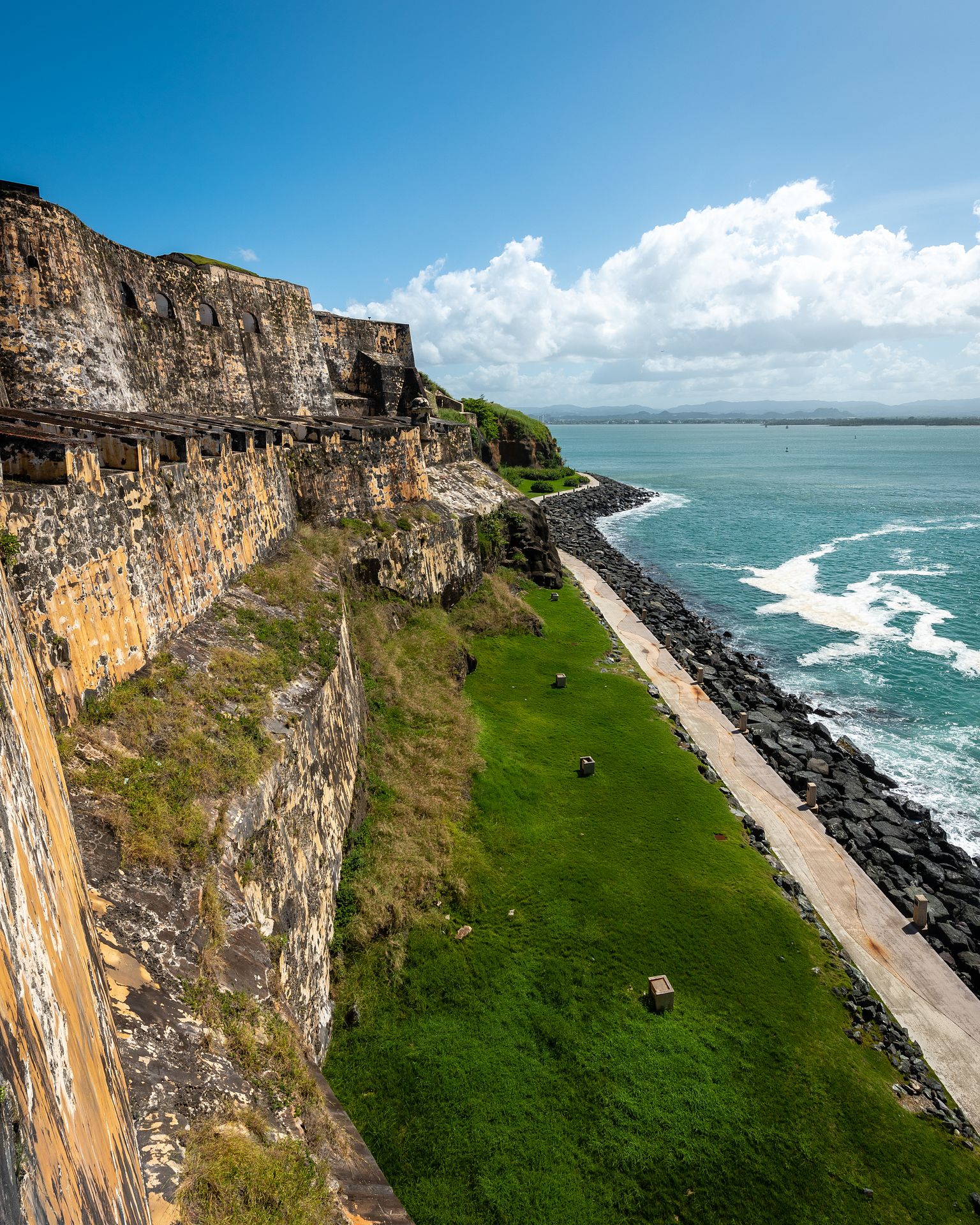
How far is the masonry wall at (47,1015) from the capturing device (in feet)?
8.42

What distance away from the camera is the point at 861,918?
53.5 ft

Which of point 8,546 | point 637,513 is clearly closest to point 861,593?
point 637,513

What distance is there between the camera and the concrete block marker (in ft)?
41.2

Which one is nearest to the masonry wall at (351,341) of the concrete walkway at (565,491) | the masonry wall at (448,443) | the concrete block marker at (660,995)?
the masonry wall at (448,443)

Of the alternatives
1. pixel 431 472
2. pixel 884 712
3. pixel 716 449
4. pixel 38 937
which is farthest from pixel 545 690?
pixel 716 449

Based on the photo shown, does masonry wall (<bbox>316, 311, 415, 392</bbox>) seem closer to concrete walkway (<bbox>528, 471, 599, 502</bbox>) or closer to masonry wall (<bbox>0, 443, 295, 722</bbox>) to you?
masonry wall (<bbox>0, 443, 295, 722</bbox>)

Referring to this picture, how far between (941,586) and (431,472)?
37.0 m

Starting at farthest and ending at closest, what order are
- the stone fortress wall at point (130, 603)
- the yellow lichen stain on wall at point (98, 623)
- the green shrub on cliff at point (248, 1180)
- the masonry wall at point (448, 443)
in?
the masonry wall at point (448, 443) → the yellow lichen stain on wall at point (98, 623) → the green shrub on cliff at point (248, 1180) → the stone fortress wall at point (130, 603)

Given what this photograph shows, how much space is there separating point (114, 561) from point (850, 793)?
22.6 metres

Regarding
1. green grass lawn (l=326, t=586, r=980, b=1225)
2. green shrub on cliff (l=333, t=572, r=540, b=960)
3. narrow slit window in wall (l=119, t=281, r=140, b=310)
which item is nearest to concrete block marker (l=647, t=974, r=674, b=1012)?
green grass lawn (l=326, t=586, r=980, b=1225)

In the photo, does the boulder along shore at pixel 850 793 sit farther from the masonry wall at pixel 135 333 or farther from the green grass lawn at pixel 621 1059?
the masonry wall at pixel 135 333

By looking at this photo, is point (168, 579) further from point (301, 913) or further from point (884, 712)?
point (884, 712)

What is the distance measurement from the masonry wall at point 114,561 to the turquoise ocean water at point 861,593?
23.3 meters

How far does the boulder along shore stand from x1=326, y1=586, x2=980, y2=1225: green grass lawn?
4.39 m
